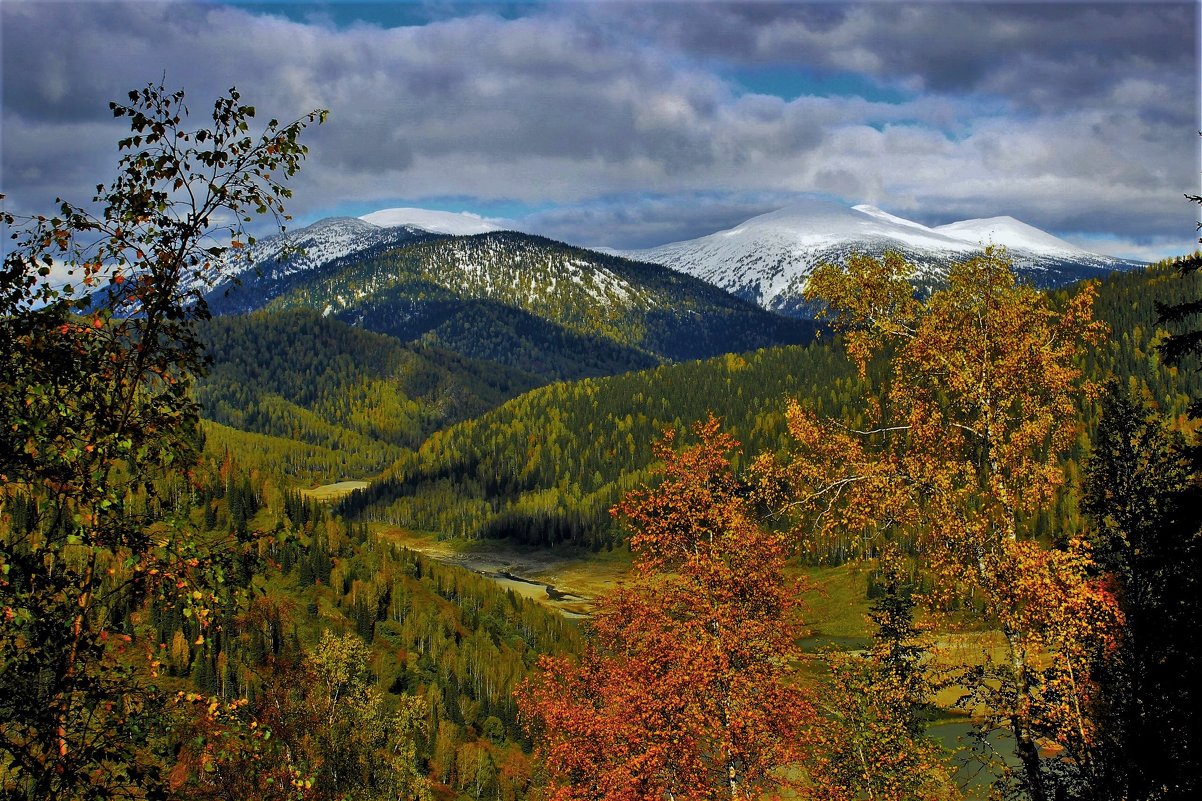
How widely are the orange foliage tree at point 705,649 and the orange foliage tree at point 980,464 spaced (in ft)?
9.87

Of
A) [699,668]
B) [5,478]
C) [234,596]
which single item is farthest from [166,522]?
[699,668]

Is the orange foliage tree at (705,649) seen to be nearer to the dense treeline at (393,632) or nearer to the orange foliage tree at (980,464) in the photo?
the orange foliage tree at (980,464)

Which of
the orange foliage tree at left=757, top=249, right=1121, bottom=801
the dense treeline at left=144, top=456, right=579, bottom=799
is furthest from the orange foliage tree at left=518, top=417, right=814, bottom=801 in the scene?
the dense treeline at left=144, top=456, right=579, bottom=799

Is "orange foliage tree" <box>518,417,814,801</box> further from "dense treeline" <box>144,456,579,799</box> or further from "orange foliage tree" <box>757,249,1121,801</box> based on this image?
"dense treeline" <box>144,456,579,799</box>

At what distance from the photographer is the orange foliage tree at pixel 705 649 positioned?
79.6ft

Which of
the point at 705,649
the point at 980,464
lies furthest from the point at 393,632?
the point at 980,464

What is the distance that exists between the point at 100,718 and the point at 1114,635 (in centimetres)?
2691

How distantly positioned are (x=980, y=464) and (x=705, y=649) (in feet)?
31.9

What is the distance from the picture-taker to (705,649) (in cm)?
2428

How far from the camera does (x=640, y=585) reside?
1117 inches

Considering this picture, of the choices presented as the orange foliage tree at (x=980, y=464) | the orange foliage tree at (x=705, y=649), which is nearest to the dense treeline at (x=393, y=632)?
the orange foliage tree at (x=705, y=649)

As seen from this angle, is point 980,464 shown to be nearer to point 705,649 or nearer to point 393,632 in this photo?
point 705,649

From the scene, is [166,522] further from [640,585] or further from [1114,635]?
[1114,635]

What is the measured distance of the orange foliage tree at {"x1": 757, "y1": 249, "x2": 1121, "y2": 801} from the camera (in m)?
19.5
